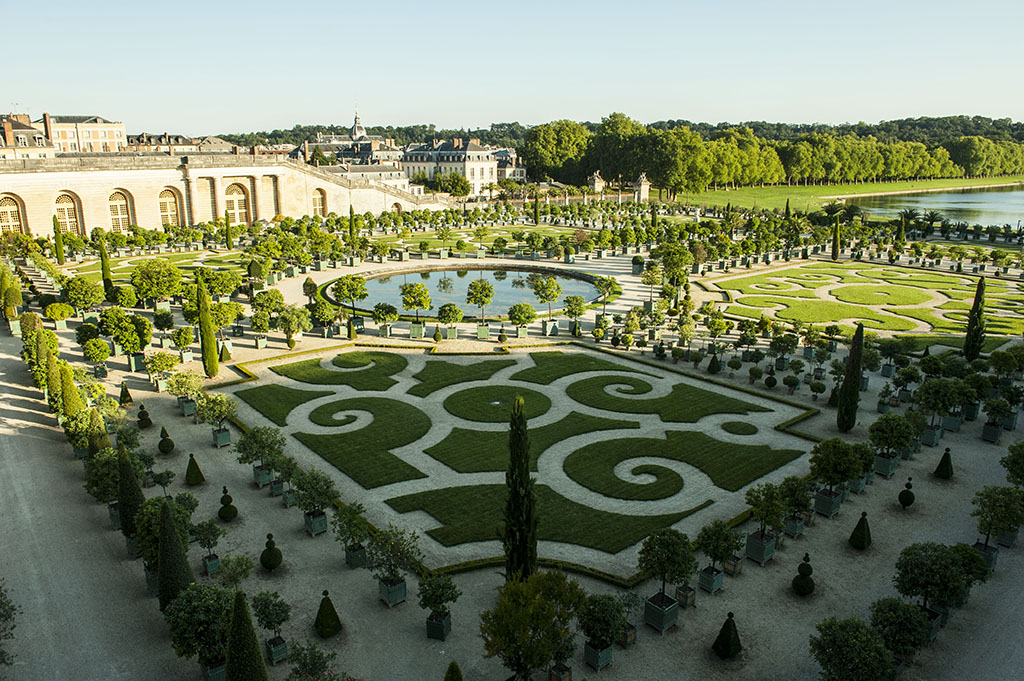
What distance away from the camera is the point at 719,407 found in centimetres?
3684

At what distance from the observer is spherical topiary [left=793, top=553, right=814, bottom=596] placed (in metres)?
21.5

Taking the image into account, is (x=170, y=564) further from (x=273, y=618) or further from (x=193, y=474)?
(x=193, y=474)

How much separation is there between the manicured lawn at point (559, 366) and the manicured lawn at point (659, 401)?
68.2 inches

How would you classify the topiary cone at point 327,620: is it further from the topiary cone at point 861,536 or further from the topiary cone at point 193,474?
the topiary cone at point 861,536

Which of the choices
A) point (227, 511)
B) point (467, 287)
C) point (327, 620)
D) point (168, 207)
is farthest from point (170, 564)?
point (168, 207)

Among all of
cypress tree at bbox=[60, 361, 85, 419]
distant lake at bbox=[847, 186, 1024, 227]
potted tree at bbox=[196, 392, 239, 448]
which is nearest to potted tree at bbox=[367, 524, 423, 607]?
potted tree at bbox=[196, 392, 239, 448]

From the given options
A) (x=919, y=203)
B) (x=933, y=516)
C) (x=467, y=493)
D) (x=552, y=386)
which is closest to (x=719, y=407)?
(x=552, y=386)

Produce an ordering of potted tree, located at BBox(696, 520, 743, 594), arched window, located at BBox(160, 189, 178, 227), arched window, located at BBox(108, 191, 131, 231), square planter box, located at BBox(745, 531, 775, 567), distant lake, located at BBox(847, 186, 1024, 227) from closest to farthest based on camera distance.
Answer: potted tree, located at BBox(696, 520, 743, 594) → square planter box, located at BBox(745, 531, 775, 567) → arched window, located at BBox(108, 191, 131, 231) → arched window, located at BBox(160, 189, 178, 227) → distant lake, located at BBox(847, 186, 1024, 227)

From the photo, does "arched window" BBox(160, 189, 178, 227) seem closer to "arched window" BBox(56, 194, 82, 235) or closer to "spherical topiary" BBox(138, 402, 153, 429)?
"arched window" BBox(56, 194, 82, 235)

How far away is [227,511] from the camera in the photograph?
84.3 ft

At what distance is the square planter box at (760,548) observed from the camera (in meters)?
23.2

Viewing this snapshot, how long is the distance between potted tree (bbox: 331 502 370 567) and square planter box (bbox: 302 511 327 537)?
55.4 inches

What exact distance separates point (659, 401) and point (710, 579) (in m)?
16.6

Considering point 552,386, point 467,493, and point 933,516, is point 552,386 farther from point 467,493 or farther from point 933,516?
point 933,516
